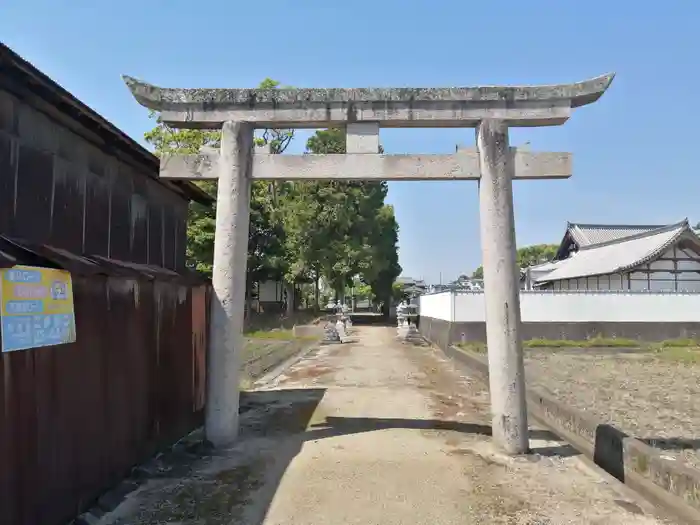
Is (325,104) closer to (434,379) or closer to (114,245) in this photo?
(114,245)

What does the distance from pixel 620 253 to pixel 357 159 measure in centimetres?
2916

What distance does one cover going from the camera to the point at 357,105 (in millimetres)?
8242

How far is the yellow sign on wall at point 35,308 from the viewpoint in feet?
13.8

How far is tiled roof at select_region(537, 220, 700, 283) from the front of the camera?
2870 centimetres

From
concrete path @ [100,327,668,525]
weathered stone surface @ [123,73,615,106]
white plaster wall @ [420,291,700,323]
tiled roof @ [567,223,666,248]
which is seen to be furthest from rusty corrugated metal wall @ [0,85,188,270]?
tiled roof @ [567,223,666,248]

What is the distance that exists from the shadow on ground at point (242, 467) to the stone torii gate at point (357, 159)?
68 cm

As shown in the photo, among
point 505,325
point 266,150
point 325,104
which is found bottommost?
point 505,325

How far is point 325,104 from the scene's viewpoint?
27.0ft

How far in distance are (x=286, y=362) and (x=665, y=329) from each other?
17.4 meters

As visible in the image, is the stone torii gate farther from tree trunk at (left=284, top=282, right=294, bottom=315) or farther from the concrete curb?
tree trunk at (left=284, top=282, right=294, bottom=315)

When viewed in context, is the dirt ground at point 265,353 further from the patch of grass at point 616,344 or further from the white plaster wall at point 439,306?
the patch of grass at point 616,344

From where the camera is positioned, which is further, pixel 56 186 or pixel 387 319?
pixel 387 319

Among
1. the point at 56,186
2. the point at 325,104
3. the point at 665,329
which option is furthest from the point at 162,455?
the point at 665,329

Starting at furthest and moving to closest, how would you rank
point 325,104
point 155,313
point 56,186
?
point 325,104, point 155,313, point 56,186
